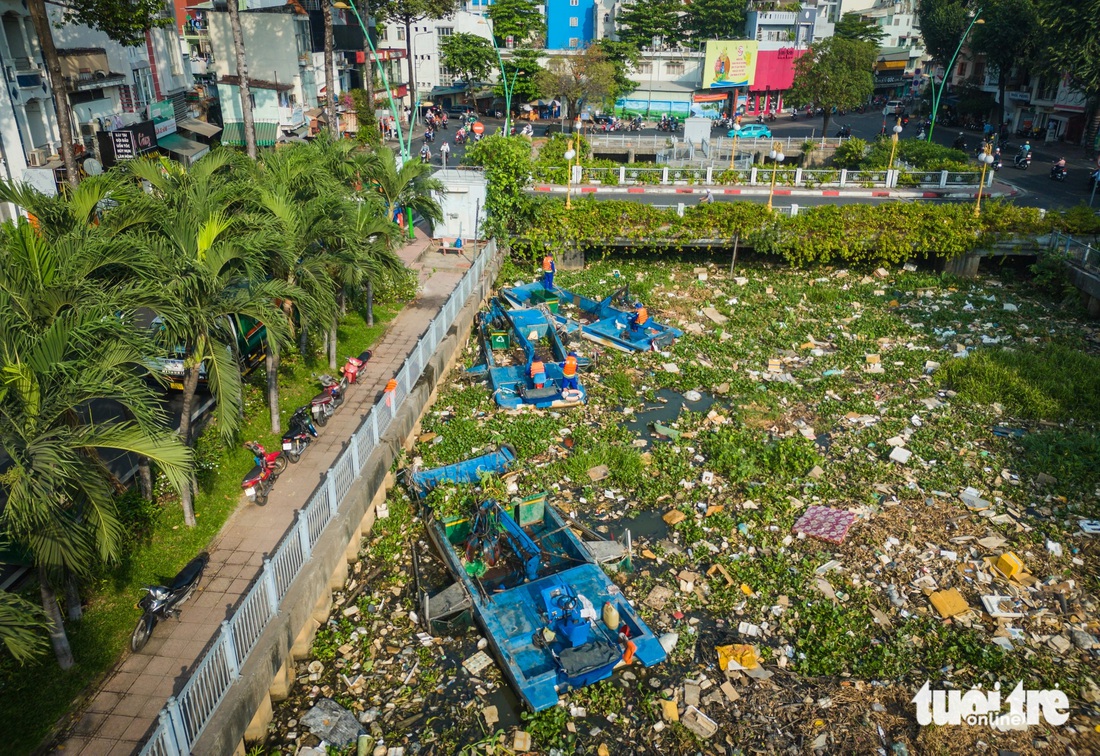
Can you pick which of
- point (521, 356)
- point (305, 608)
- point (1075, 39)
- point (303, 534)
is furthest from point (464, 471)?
point (1075, 39)

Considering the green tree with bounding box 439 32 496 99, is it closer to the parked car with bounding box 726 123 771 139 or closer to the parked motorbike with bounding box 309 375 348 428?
the parked car with bounding box 726 123 771 139

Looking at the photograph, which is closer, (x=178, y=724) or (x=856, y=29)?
(x=178, y=724)

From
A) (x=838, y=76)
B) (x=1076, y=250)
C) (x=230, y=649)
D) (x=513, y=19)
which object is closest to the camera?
(x=230, y=649)

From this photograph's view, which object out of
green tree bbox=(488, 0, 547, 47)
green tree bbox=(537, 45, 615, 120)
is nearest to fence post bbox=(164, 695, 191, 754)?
green tree bbox=(537, 45, 615, 120)

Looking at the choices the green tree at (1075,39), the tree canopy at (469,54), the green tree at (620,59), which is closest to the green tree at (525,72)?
the tree canopy at (469,54)

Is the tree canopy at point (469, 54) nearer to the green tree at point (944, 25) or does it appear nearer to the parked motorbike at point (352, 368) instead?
the green tree at point (944, 25)

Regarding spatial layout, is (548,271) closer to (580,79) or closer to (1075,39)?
(580,79)

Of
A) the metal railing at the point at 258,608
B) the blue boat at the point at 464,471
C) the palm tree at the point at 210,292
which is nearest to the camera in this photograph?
the metal railing at the point at 258,608
